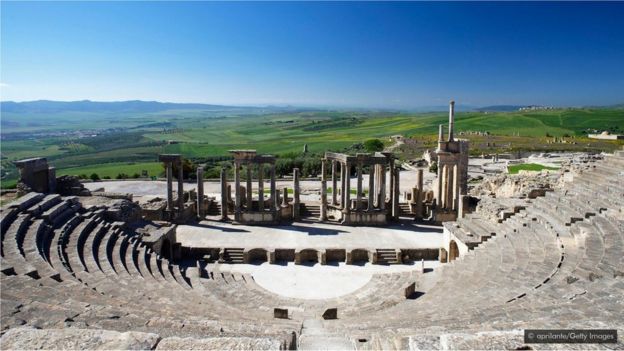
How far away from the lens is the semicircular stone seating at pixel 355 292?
10336mm

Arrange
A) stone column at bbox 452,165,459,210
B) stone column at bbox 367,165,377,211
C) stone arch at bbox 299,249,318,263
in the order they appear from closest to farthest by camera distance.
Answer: stone arch at bbox 299,249,318,263 → stone column at bbox 367,165,377,211 → stone column at bbox 452,165,459,210

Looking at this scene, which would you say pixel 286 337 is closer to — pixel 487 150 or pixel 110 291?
pixel 110 291

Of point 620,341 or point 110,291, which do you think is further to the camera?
point 110,291

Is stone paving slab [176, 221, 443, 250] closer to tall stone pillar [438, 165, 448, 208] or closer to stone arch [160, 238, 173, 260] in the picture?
stone arch [160, 238, 173, 260]

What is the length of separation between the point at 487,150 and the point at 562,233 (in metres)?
75.8

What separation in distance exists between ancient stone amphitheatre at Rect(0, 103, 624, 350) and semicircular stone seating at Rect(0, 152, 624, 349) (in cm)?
9

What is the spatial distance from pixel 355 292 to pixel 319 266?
4.35 m

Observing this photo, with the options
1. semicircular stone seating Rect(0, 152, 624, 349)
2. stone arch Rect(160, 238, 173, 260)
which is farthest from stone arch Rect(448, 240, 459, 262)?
stone arch Rect(160, 238, 173, 260)

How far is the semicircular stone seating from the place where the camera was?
10336 millimetres

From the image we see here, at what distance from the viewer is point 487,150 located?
8956 cm

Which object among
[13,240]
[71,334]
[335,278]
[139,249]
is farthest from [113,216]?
[71,334]

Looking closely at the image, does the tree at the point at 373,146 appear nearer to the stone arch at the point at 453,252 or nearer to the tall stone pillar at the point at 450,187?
the tall stone pillar at the point at 450,187

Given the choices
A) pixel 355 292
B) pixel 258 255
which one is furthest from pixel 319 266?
pixel 355 292

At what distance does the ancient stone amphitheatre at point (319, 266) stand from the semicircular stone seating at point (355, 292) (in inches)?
3.6
